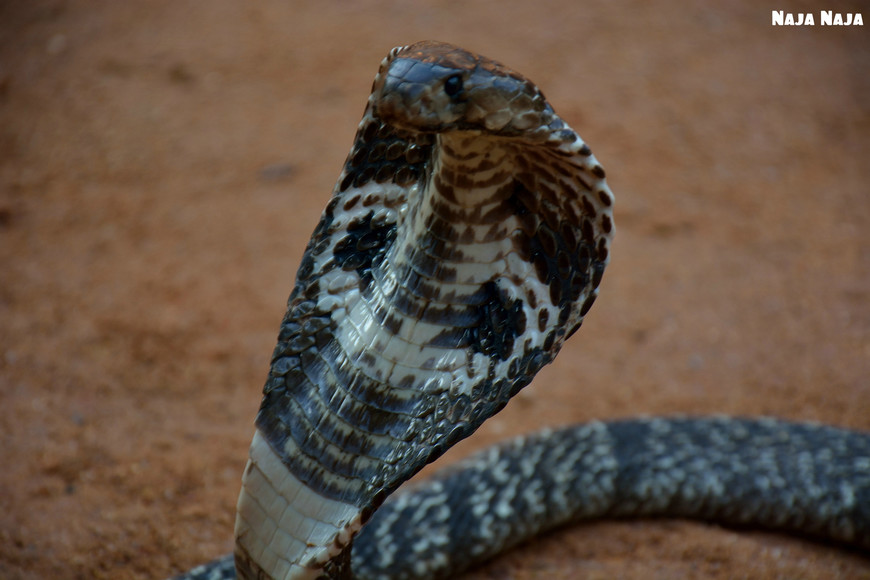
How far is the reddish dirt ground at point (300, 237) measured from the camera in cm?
239

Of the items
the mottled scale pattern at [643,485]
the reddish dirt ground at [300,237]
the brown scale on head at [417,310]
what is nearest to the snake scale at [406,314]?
the brown scale on head at [417,310]

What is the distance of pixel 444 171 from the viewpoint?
1.32m

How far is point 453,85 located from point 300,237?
8.70 ft

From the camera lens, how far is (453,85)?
1.14m

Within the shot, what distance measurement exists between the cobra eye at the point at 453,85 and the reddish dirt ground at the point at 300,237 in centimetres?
153

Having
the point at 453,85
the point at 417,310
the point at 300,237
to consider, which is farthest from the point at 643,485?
the point at 300,237

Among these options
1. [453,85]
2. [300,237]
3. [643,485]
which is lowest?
[643,485]

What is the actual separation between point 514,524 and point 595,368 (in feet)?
3.44

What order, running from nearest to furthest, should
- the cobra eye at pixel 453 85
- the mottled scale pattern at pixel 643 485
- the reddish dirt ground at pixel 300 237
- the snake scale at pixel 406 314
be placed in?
the cobra eye at pixel 453 85 → the snake scale at pixel 406 314 → the mottled scale pattern at pixel 643 485 → the reddish dirt ground at pixel 300 237

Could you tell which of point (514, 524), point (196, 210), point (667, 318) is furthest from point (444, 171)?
point (196, 210)

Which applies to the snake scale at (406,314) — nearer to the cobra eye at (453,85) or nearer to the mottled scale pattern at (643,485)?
the cobra eye at (453,85)

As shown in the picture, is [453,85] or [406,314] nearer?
[453,85]

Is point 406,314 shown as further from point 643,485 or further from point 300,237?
point 300,237

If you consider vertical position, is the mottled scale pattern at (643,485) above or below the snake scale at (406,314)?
below
